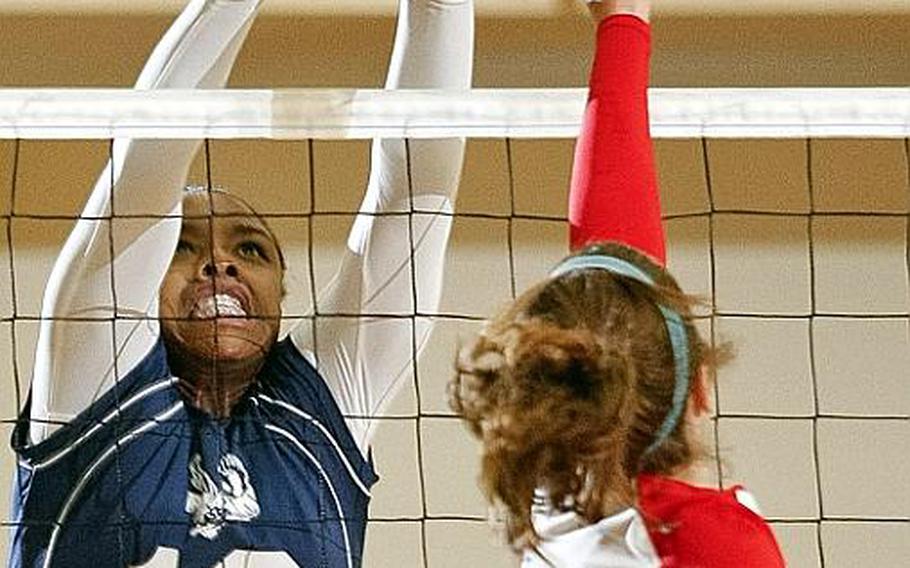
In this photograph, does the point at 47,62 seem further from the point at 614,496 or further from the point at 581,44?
the point at 614,496

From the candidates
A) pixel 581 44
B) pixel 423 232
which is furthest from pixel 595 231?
pixel 581 44

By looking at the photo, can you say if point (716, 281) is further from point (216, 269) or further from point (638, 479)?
point (638, 479)

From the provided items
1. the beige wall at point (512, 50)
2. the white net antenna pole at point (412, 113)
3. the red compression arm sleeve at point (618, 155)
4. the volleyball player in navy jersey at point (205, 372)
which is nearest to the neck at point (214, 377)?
the volleyball player in navy jersey at point (205, 372)

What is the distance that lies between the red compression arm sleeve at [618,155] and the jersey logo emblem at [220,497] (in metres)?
0.40

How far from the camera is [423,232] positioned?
4.58ft

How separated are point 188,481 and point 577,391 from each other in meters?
0.52

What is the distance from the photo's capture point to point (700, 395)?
979 millimetres

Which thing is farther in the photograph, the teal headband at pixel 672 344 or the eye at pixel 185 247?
the eye at pixel 185 247

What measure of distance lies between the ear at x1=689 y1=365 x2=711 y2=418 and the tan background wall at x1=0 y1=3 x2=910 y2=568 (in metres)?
0.98

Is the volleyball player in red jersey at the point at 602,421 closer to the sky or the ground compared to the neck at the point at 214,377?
closer to the ground

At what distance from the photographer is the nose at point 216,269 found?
1.44 m

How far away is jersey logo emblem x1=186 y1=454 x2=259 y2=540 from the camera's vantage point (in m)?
1.35

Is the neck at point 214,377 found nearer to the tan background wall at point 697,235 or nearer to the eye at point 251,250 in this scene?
the eye at point 251,250

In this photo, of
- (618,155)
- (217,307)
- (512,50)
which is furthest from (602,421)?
(512,50)
